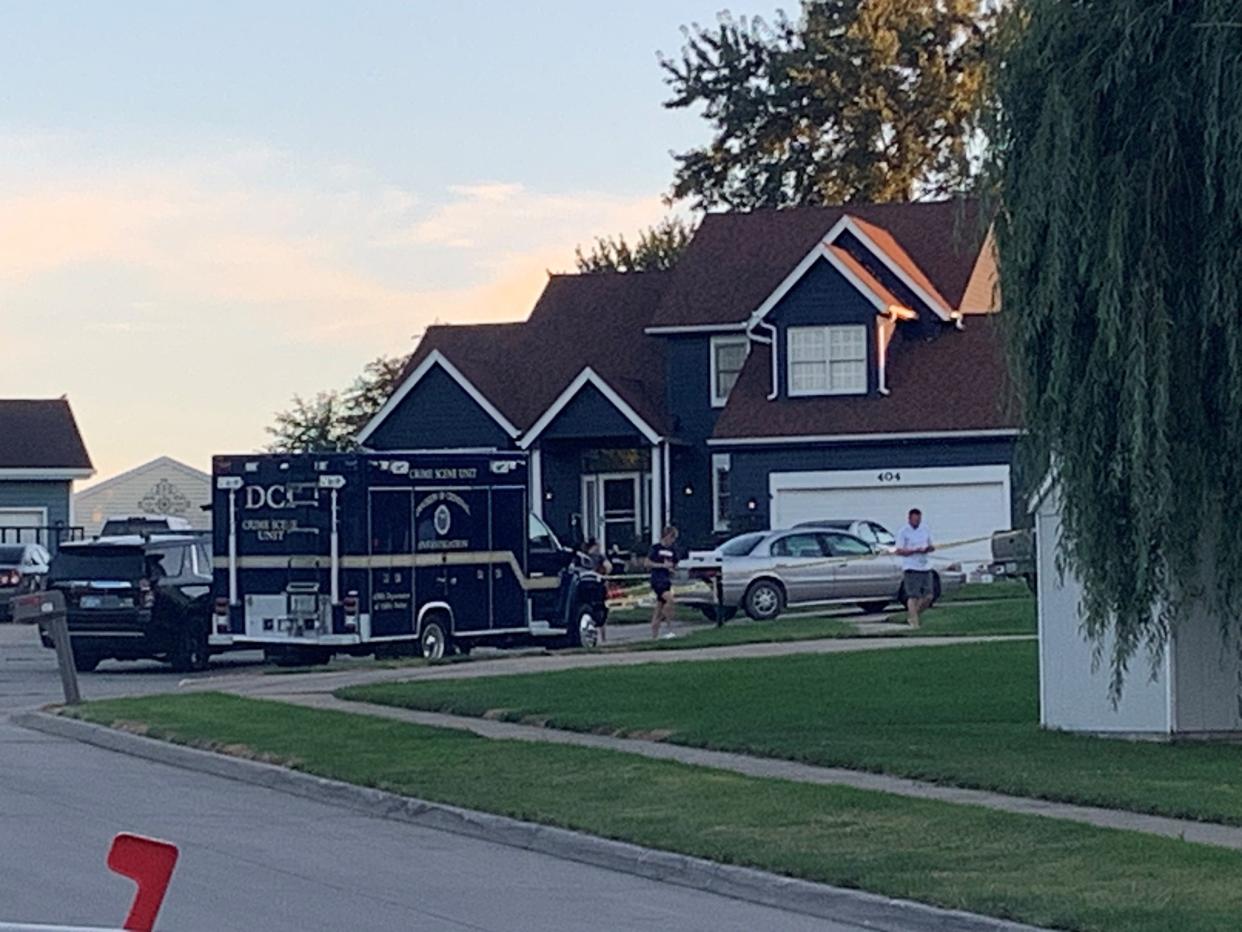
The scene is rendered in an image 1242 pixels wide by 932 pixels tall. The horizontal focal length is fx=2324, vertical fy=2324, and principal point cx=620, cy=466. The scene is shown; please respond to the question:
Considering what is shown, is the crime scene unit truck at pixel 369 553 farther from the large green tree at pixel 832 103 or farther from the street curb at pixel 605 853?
the large green tree at pixel 832 103

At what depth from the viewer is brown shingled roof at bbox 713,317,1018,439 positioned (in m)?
45.3

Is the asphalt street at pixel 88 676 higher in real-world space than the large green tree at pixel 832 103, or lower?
lower

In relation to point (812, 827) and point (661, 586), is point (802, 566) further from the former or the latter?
point (812, 827)

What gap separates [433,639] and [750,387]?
19.4m

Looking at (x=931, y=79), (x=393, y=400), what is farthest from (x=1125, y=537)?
(x=931, y=79)

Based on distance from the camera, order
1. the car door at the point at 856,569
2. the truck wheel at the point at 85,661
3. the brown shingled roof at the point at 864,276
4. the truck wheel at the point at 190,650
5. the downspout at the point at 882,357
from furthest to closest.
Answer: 1. the downspout at the point at 882,357
2. the brown shingled roof at the point at 864,276
3. the car door at the point at 856,569
4. the truck wheel at the point at 85,661
5. the truck wheel at the point at 190,650

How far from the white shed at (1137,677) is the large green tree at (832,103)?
150 ft

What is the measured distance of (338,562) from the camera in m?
28.1

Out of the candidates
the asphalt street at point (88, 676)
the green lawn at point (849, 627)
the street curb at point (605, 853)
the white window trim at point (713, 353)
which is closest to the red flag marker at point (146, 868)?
the street curb at point (605, 853)

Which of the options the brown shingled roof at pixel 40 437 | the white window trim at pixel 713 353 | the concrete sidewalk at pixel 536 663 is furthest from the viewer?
the brown shingled roof at pixel 40 437

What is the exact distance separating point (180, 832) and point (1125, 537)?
→ 268 inches

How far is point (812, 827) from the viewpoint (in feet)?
45.4

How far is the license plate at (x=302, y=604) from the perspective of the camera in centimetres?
2830

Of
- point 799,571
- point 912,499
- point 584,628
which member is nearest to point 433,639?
point 584,628
